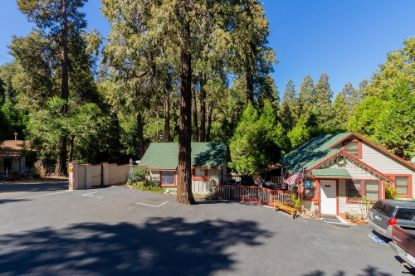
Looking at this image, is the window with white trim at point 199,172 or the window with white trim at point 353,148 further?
the window with white trim at point 199,172

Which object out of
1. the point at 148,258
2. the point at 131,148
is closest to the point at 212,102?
the point at 131,148

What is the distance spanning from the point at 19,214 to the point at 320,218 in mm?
16351

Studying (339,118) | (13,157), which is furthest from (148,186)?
(339,118)

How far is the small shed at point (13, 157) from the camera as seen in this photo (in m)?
31.1

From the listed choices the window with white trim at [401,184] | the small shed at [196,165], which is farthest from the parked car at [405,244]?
the small shed at [196,165]

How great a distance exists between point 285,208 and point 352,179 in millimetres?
4733

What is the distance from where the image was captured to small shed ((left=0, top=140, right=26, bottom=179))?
1225 inches

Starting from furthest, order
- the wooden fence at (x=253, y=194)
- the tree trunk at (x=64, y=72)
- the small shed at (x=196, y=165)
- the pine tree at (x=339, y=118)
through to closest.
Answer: the pine tree at (x=339, y=118)
the tree trunk at (x=64, y=72)
the small shed at (x=196, y=165)
the wooden fence at (x=253, y=194)

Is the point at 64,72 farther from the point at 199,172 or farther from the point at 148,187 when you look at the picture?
the point at 199,172

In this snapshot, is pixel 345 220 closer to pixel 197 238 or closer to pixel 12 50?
pixel 197 238

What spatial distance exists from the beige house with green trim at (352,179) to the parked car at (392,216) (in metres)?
4.08

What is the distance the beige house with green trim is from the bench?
1.68 metres

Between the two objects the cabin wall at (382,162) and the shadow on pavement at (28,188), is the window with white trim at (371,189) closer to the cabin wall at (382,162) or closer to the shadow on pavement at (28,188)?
the cabin wall at (382,162)

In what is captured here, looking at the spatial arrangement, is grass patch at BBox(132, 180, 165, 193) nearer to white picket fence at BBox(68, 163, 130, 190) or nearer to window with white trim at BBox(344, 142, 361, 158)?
white picket fence at BBox(68, 163, 130, 190)
